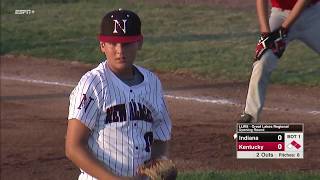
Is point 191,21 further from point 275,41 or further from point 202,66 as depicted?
point 275,41

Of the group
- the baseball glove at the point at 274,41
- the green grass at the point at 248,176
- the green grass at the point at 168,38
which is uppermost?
the baseball glove at the point at 274,41

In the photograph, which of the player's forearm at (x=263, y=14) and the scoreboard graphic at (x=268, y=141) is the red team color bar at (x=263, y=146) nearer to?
the scoreboard graphic at (x=268, y=141)

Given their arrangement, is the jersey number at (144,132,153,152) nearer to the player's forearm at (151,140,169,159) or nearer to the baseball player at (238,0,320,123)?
the player's forearm at (151,140,169,159)

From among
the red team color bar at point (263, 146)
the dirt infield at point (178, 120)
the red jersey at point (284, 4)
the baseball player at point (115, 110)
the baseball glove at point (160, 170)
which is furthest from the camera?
the dirt infield at point (178, 120)

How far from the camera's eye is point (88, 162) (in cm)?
404

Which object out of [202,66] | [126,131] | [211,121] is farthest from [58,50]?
[126,131]

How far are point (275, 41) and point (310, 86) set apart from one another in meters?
4.16

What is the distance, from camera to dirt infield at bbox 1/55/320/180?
865cm

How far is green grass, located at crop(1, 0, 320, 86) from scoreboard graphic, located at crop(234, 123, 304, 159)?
3545mm

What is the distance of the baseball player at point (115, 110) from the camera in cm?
412

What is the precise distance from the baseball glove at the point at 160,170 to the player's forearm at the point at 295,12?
3.60m

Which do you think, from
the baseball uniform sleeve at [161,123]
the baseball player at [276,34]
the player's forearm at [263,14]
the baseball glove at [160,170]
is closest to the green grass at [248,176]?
the baseball player at [276,34]

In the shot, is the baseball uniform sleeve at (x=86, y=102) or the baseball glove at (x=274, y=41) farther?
the baseball glove at (x=274, y=41)

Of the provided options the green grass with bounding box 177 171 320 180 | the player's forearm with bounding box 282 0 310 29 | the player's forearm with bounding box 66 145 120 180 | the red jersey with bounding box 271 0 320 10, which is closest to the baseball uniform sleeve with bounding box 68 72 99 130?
the player's forearm with bounding box 66 145 120 180
